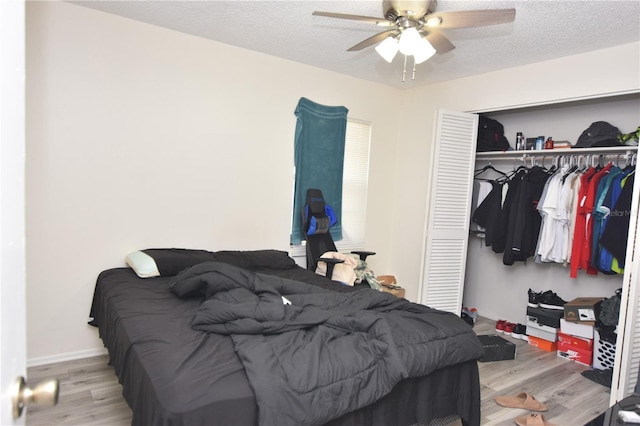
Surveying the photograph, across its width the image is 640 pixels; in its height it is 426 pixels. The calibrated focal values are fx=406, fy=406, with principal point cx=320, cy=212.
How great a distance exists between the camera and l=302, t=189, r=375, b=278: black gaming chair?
Answer: 155 inches

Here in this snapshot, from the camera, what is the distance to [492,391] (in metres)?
2.90

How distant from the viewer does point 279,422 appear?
1515 millimetres

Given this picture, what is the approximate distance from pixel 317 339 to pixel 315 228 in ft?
6.94

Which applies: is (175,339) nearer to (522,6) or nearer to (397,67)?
(522,6)

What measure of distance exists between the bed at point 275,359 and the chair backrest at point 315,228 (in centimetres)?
127

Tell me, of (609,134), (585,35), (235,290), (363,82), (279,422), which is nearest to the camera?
(279,422)

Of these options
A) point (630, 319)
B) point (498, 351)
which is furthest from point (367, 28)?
point (498, 351)

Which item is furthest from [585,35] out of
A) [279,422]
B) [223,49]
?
[279,422]

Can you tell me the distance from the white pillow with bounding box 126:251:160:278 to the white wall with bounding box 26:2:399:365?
0.79 feet

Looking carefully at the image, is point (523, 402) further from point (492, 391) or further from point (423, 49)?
point (423, 49)

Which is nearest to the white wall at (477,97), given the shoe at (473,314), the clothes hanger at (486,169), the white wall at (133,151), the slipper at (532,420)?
the shoe at (473,314)

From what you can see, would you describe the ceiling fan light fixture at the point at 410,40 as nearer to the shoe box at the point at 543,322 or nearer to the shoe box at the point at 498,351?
the shoe box at the point at 498,351

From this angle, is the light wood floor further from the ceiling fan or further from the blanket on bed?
the ceiling fan

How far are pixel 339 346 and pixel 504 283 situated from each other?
3355 millimetres
